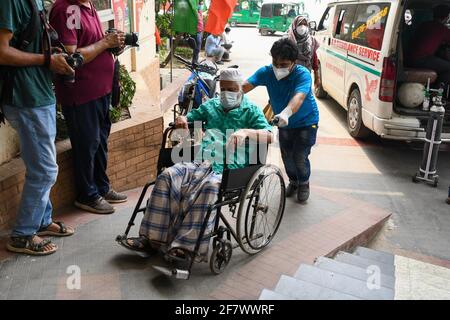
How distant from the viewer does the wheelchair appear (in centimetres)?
257

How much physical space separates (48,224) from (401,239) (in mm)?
2948

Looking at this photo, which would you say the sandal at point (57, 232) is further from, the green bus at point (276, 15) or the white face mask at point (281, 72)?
the green bus at point (276, 15)

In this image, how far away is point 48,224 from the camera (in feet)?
9.84

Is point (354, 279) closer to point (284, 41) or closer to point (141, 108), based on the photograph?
point (284, 41)

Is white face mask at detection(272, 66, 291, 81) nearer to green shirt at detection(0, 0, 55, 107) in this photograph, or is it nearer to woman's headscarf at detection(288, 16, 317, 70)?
green shirt at detection(0, 0, 55, 107)

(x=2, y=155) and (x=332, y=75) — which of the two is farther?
(x=332, y=75)

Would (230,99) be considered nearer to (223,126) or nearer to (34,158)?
(223,126)

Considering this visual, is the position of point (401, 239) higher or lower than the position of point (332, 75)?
lower

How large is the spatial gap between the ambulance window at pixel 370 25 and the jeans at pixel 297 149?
2323mm

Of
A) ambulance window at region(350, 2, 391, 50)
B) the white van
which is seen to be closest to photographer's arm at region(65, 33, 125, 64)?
the white van

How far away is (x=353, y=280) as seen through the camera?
8.56ft

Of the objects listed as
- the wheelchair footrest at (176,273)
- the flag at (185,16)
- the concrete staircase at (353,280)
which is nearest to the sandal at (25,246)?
the wheelchair footrest at (176,273)

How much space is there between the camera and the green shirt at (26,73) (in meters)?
2.34
